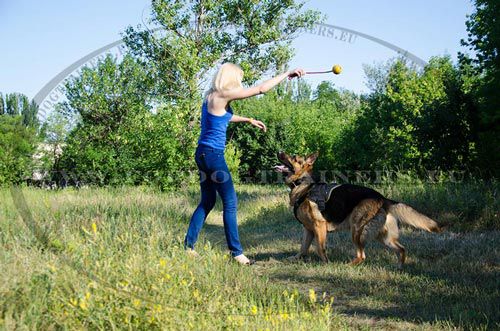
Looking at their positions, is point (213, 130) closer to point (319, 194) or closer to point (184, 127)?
point (319, 194)

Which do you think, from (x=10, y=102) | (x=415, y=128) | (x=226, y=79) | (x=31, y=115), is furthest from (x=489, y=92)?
(x=10, y=102)

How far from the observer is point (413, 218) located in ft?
19.7

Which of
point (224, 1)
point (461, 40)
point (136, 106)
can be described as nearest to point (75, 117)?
point (136, 106)

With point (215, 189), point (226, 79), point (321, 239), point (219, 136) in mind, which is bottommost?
point (321, 239)

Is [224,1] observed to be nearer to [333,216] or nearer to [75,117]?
[75,117]

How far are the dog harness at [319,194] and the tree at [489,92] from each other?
259 inches

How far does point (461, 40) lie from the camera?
15570 mm

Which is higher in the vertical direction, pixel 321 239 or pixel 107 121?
pixel 107 121

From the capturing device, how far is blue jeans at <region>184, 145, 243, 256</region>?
565 cm

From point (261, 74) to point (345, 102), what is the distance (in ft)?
114

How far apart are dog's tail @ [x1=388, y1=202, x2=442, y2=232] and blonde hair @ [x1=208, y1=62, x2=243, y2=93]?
8.04 ft

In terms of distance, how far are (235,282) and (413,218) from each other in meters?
2.45

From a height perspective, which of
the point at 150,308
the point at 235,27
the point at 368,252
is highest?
the point at 235,27

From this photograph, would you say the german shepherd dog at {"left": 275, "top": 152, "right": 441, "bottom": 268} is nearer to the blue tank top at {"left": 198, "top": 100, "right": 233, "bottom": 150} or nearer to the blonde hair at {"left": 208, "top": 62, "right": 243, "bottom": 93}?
the blue tank top at {"left": 198, "top": 100, "right": 233, "bottom": 150}
